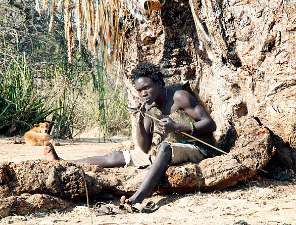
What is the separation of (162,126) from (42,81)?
589cm

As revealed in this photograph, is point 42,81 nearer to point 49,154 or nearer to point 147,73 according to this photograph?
point 49,154

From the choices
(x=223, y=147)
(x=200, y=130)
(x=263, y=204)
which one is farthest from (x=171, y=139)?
(x=263, y=204)

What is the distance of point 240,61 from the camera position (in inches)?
157

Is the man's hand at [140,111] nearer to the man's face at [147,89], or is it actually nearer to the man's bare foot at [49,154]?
the man's face at [147,89]

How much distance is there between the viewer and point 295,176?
3.77 metres

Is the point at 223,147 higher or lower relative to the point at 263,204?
higher

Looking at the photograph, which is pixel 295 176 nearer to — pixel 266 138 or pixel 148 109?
pixel 266 138

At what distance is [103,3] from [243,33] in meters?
1.82

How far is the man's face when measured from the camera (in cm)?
367

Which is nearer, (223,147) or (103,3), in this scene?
(223,147)

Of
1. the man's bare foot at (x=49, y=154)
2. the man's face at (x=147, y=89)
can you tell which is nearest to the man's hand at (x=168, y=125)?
the man's face at (x=147, y=89)

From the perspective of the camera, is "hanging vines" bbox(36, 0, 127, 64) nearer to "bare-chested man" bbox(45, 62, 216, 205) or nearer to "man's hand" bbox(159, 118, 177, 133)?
"bare-chested man" bbox(45, 62, 216, 205)

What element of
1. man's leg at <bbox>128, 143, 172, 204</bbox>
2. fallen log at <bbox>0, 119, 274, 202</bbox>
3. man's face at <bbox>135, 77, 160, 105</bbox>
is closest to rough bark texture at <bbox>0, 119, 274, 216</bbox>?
fallen log at <bbox>0, 119, 274, 202</bbox>

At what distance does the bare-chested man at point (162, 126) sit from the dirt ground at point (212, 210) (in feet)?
1.32
